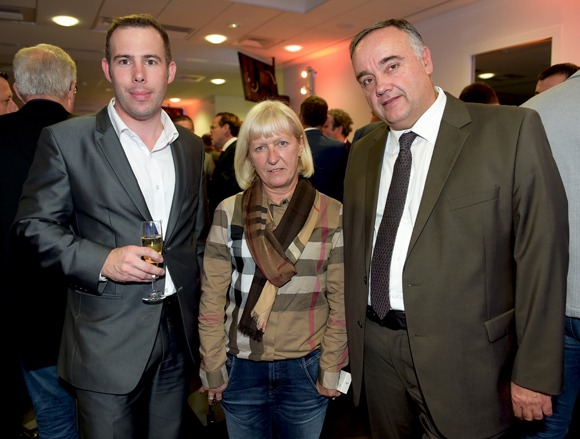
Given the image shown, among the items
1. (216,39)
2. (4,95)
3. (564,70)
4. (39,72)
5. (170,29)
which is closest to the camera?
(39,72)

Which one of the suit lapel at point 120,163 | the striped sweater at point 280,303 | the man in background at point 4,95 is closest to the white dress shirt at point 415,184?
the striped sweater at point 280,303

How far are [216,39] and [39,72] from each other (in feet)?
18.2

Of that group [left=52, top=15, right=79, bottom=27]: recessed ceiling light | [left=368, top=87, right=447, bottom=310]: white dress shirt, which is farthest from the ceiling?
[left=368, top=87, right=447, bottom=310]: white dress shirt

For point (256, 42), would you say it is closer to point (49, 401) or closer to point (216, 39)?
point (216, 39)

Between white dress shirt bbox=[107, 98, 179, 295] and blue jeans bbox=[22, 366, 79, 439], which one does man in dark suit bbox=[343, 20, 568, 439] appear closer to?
white dress shirt bbox=[107, 98, 179, 295]

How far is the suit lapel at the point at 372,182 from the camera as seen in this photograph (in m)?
1.58

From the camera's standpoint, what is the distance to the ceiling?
17.4 ft

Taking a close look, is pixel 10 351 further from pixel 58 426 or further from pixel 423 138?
pixel 423 138

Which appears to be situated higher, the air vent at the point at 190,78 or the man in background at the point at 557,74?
the air vent at the point at 190,78

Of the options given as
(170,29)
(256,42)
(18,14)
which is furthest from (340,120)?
(18,14)

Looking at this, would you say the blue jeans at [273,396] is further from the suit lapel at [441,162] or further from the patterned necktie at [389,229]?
the suit lapel at [441,162]

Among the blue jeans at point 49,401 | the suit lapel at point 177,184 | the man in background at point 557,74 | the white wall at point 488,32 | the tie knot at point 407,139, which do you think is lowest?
the blue jeans at point 49,401

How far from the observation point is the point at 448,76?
566 centimetres

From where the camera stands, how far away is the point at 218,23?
614cm
